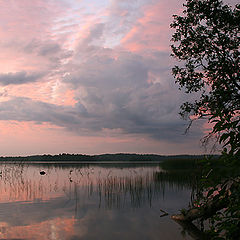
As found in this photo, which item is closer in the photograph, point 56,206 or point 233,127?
point 233,127

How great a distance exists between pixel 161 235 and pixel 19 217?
7667 mm

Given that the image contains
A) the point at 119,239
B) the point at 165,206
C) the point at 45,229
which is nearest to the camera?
the point at 119,239

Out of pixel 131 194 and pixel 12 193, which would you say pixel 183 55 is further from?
pixel 12 193

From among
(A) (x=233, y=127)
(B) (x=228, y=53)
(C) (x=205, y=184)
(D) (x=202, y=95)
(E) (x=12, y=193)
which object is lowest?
(E) (x=12, y=193)

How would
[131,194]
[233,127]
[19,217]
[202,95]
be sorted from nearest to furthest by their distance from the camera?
[233,127] < [19,217] < [202,95] < [131,194]

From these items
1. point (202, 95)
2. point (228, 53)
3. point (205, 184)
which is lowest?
point (205, 184)

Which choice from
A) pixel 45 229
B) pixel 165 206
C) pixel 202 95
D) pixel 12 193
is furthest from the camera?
pixel 12 193

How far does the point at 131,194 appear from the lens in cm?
1964

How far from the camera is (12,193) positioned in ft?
70.0

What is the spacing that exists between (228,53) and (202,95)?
2.70 meters

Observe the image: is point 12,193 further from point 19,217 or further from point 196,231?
point 196,231

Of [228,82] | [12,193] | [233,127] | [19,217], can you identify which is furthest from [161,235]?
[12,193]

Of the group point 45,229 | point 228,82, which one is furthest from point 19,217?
point 228,82

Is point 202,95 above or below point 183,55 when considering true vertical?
below
